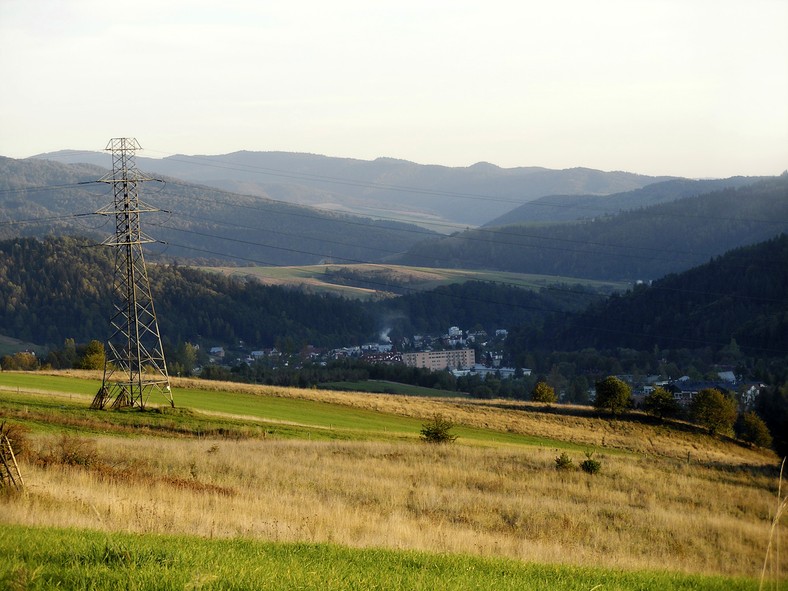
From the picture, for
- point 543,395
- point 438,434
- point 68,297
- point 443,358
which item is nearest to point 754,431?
point 543,395

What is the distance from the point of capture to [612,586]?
1111 centimetres

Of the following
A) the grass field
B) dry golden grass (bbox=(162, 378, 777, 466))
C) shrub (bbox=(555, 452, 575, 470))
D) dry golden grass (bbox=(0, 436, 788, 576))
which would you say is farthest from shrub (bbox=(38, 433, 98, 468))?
dry golden grass (bbox=(162, 378, 777, 466))

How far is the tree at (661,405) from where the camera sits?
205 ft

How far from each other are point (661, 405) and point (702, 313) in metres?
115

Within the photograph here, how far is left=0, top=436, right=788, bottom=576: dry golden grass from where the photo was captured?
14758 mm

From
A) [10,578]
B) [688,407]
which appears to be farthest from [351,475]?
[688,407]

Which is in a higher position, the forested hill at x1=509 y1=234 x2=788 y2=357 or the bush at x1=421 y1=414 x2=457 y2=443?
the bush at x1=421 y1=414 x2=457 y2=443

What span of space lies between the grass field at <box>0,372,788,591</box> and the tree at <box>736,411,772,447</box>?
11.4 m

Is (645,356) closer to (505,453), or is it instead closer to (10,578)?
(505,453)

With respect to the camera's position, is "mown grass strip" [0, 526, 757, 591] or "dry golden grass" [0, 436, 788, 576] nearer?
"mown grass strip" [0, 526, 757, 591]

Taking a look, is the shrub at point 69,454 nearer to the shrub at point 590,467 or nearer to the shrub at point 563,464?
the shrub at point 563,464

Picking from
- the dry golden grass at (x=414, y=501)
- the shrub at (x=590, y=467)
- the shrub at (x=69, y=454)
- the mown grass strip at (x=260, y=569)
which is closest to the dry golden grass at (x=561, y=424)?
the dry golden grass at (x=414, y=501)

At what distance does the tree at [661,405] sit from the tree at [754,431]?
5061mm

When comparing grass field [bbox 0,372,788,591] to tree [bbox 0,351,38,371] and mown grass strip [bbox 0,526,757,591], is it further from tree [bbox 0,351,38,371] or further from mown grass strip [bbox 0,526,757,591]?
tree [bbox 0,351,38,371]
